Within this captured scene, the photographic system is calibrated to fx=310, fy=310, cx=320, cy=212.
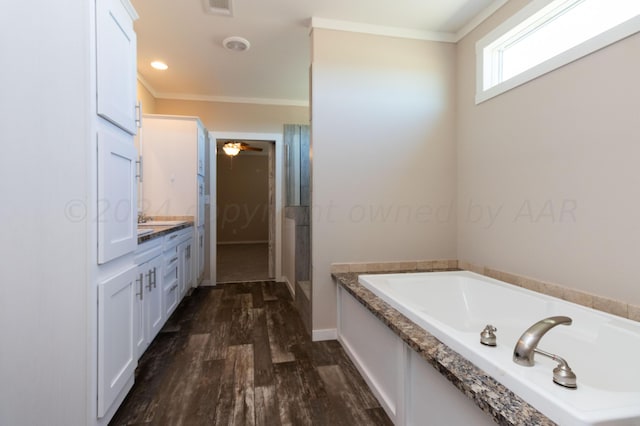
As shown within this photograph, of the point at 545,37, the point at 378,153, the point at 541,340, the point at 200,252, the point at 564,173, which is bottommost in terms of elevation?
the point at 541,340

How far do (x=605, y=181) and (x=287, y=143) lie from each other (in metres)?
3.34

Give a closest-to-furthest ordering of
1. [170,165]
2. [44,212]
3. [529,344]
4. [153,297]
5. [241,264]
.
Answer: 1. [529,344]
2. [44,212]
3. [153,297]
4. [170,165]
5. [241,264]

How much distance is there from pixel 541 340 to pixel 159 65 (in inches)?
152

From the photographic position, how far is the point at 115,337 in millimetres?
1497

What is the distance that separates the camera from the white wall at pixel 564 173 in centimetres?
148

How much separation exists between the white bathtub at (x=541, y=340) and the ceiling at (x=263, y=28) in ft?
6.54

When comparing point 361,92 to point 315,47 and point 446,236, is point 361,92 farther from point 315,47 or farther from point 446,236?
point 446,236

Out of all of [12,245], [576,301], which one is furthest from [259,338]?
[576,301]

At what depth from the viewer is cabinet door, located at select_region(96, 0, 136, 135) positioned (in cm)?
136

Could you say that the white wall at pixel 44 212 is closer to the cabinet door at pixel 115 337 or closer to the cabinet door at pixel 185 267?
the cabinet door at pixel 115 337

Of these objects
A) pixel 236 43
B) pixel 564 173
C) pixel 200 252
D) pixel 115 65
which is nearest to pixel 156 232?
pixel 115 65

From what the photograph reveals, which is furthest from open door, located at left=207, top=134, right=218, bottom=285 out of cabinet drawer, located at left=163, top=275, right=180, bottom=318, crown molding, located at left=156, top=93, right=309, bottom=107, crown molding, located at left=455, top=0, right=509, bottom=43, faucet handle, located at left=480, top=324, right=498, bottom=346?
faucet handle, located at left=480, top=324, right=498, bottom=346

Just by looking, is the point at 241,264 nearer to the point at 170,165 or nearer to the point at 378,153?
the point at 170,165

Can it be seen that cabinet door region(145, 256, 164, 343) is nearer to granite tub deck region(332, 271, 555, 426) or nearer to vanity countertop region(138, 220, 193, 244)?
vanity countertop region(138, 220, 193, 244)
